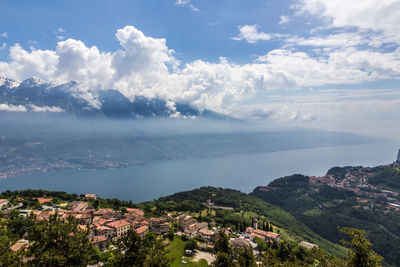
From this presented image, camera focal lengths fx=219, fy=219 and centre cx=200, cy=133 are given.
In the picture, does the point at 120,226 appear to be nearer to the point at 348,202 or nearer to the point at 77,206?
the point at 77,206

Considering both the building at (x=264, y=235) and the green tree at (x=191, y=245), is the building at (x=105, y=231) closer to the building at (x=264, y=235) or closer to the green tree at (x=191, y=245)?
the green tree at (x=191, y=245)

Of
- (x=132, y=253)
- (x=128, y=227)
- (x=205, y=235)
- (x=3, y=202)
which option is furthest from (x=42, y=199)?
(x=132, y=253)

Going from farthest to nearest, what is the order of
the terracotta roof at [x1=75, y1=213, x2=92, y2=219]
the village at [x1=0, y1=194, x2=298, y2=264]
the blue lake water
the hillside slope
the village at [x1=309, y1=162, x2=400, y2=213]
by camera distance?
the blue lake water → the village at [x1=309, y1=162, x2=400, y2=213] → the hillside slope → the terracotta roof at [x1=75, y1=213, x2=92, y2=219] → the village at [x1=0, y1=194, x2=298, y2=264]

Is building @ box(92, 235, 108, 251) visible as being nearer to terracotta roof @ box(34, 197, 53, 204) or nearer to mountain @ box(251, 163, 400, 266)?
terracotta roof @ box(34, 197, 53, 204)

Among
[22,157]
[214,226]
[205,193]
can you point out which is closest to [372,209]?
[205,193]

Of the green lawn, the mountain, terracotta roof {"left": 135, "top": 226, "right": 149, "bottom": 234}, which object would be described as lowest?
the mountain

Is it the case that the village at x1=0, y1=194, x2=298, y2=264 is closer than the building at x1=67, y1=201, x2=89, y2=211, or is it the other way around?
the village at x1=0, y1=194, x2=298, y2=264

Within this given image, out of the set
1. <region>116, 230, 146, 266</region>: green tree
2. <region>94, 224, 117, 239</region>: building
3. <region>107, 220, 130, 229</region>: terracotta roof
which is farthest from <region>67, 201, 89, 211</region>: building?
<region>116, 230, 146, 266</region>: green tree

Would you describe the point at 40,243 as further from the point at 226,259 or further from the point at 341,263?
the point at 341,263
